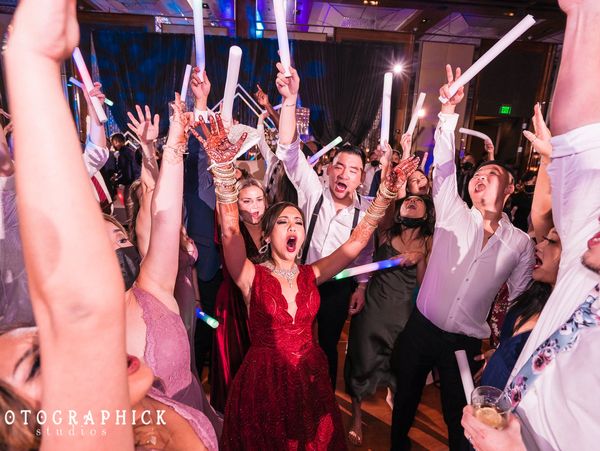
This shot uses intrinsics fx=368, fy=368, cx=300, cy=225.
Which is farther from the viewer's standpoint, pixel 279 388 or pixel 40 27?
pixel 279 388

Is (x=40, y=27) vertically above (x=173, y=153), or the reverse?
(x=40, y=27)

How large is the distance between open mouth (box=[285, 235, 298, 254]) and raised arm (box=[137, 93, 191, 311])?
660mm

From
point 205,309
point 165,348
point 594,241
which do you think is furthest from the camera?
point 205,309

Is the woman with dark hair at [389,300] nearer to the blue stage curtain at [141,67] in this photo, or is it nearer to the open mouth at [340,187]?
the open mouth at [340,187]

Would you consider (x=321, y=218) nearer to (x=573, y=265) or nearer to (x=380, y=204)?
(x=380, y=204)

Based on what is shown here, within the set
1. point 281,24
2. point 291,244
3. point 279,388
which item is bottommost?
Result: point 279,388

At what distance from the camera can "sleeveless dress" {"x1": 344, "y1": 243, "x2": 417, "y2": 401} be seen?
8.19 ft

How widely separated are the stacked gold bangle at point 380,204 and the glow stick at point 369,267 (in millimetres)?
369

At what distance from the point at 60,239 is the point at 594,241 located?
2.96 ft

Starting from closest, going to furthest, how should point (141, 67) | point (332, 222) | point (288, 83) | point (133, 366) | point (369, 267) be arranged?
1. point (133, 366)
2. point (288, 83)
3. point (369, 267)
4. point (332, 222)
5. point (141, 67)

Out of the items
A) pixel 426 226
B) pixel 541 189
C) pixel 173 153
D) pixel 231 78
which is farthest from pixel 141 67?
pixel 541 189

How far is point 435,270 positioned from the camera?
201cm

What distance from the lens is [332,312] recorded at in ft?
7.68

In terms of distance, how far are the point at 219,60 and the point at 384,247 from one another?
8.46 metres
